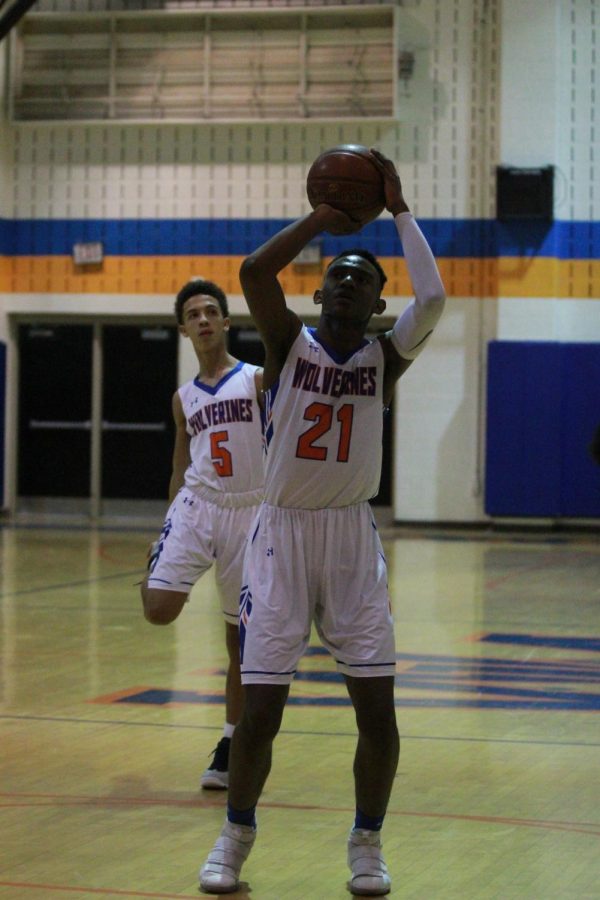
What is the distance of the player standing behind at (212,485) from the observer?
16.3 ft

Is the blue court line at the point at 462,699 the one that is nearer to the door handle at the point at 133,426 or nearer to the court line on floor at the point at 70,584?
the court line on floor at the point at 70,584

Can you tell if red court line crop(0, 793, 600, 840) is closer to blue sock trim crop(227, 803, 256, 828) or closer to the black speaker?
blue sock trim crop(227, 803, 256, 828)

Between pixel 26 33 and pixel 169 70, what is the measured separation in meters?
1.92

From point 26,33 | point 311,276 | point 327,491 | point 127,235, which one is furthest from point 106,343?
point 327,491

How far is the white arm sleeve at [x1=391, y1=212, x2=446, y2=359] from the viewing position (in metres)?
3.78

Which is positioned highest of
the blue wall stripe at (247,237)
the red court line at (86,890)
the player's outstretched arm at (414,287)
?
the blue wall stripe at (247,237)

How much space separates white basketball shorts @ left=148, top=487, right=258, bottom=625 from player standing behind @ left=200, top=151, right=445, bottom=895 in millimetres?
1152

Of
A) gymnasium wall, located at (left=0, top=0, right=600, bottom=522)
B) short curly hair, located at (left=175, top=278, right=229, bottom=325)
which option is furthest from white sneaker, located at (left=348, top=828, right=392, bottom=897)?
gymnasium wall, located at (left=0, top=0, right=600, bottom=522)

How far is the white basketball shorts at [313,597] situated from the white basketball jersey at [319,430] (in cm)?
6

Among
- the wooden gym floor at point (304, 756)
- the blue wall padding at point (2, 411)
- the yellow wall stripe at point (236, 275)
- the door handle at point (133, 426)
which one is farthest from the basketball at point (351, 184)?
the blue wall padding at point (2, 411)

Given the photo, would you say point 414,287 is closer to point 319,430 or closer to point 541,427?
point 319,430

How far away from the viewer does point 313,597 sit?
3805 mm

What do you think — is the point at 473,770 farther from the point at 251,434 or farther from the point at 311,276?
the point at 311,276

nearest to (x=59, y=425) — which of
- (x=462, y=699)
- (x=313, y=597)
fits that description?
(x=462, y=699)
